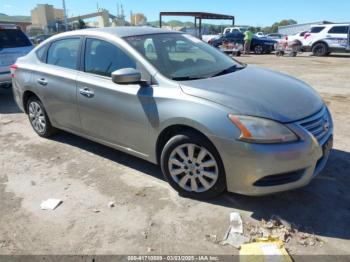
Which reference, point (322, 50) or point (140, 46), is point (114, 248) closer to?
point (140, 46)

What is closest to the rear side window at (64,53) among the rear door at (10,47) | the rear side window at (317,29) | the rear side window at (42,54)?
the rear side window at (42,54)

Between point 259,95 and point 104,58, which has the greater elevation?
point 104,58

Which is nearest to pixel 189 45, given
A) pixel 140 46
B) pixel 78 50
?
pixel 140 46

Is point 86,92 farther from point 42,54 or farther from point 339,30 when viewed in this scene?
point 339,30

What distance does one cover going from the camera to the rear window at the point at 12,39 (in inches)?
336

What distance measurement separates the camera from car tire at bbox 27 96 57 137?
5.45m

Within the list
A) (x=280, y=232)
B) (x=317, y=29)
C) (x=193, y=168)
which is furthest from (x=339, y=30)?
(x=280, y=232)

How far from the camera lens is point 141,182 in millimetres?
4156

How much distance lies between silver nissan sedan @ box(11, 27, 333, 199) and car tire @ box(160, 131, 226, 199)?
0.01 meters

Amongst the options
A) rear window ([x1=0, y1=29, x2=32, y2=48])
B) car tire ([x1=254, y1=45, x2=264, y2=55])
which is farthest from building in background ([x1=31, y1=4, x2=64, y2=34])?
rear window ([x1=0, y1=29, x2=32, y2=48])

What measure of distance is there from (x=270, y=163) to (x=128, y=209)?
1.46m

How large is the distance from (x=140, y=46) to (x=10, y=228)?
7.54ft

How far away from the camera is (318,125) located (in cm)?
342

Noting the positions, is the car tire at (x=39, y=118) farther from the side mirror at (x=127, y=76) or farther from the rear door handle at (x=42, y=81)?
the side mirror at (x=127, y=76)
